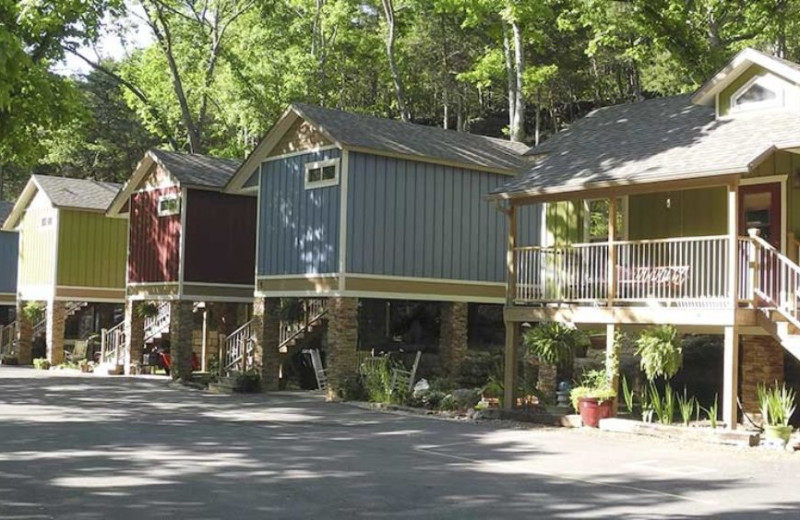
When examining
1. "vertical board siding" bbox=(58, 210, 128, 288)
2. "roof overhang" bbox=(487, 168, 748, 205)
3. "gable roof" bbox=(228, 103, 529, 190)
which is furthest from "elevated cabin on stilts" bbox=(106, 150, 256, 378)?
"roof overhang" bbox=(487, 168, 748, 205)

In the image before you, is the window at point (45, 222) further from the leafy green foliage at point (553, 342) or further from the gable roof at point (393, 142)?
the leafy green foliage at point (553, 342)

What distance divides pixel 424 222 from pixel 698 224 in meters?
7.84

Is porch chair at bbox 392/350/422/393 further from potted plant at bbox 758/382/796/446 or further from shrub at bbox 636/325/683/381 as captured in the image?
potted plant at bbox 758/382/796/446

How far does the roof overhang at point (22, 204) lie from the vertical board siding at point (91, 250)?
2280 millimetres

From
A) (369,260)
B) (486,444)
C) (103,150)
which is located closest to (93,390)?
(369,260)

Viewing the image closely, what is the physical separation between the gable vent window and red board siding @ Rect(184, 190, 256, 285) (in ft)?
57.2

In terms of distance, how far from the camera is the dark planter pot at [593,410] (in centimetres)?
1750

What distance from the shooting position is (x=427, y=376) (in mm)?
28469

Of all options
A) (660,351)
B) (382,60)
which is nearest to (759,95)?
(660,351)

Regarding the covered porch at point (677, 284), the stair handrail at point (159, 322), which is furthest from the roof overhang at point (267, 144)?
the stair handrail at point (159, 322)

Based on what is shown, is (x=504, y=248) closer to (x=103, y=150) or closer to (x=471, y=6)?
(x=471, y=6)

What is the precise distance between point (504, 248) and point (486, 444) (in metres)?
12.4

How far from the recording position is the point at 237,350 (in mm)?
29047

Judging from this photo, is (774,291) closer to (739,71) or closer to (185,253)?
(739,71)
